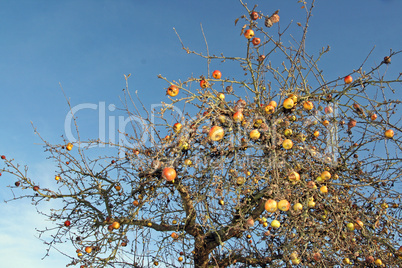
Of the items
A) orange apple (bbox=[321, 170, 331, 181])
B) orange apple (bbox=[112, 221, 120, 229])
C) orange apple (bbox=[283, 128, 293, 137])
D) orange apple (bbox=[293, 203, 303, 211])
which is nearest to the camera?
orange apple (bbox=[293, 203, 303, 211])

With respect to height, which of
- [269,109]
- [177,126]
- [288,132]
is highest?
[177,126]

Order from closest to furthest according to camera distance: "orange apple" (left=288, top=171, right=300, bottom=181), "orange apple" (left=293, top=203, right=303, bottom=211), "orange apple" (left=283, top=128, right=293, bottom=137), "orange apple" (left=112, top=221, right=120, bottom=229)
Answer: "orange apple" (left=288, top=171, right=300, bottom=181) < "orange apple" (left=293, top=203, right=303, bottom=211) < "orange apple" (left=283, top=128, right=293, bottom=137) < "orange apple" (left=112, top=221, right=120, bottom=229)

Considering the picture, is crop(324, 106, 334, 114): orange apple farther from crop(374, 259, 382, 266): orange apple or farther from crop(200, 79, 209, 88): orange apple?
crop(374, 259, 382, 266): orange apple

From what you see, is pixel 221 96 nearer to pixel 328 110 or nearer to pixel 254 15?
pixel 254 15

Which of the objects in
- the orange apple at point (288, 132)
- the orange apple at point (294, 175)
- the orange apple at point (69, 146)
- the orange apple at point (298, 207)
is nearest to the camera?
the orange apple at point (294, 175)

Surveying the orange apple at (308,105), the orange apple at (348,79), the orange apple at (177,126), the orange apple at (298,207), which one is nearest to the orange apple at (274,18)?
the orange apple at (308,105)

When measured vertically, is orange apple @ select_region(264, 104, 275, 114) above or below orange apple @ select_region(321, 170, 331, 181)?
above

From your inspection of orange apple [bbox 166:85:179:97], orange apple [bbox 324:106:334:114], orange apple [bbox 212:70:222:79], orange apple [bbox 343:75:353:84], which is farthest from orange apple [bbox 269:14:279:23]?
orange apple [bbox 166:85:179:97]

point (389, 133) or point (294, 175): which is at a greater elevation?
point (389, 133)

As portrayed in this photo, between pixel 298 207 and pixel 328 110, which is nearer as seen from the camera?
pixel 298 207

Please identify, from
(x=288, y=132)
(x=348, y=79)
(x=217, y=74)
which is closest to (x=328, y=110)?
(x=348, y=79)

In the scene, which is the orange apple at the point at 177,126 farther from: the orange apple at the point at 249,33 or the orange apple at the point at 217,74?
the orange apple at the point at 249,33

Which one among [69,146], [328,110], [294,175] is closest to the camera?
[294,175]

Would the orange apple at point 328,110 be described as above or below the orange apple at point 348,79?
below
